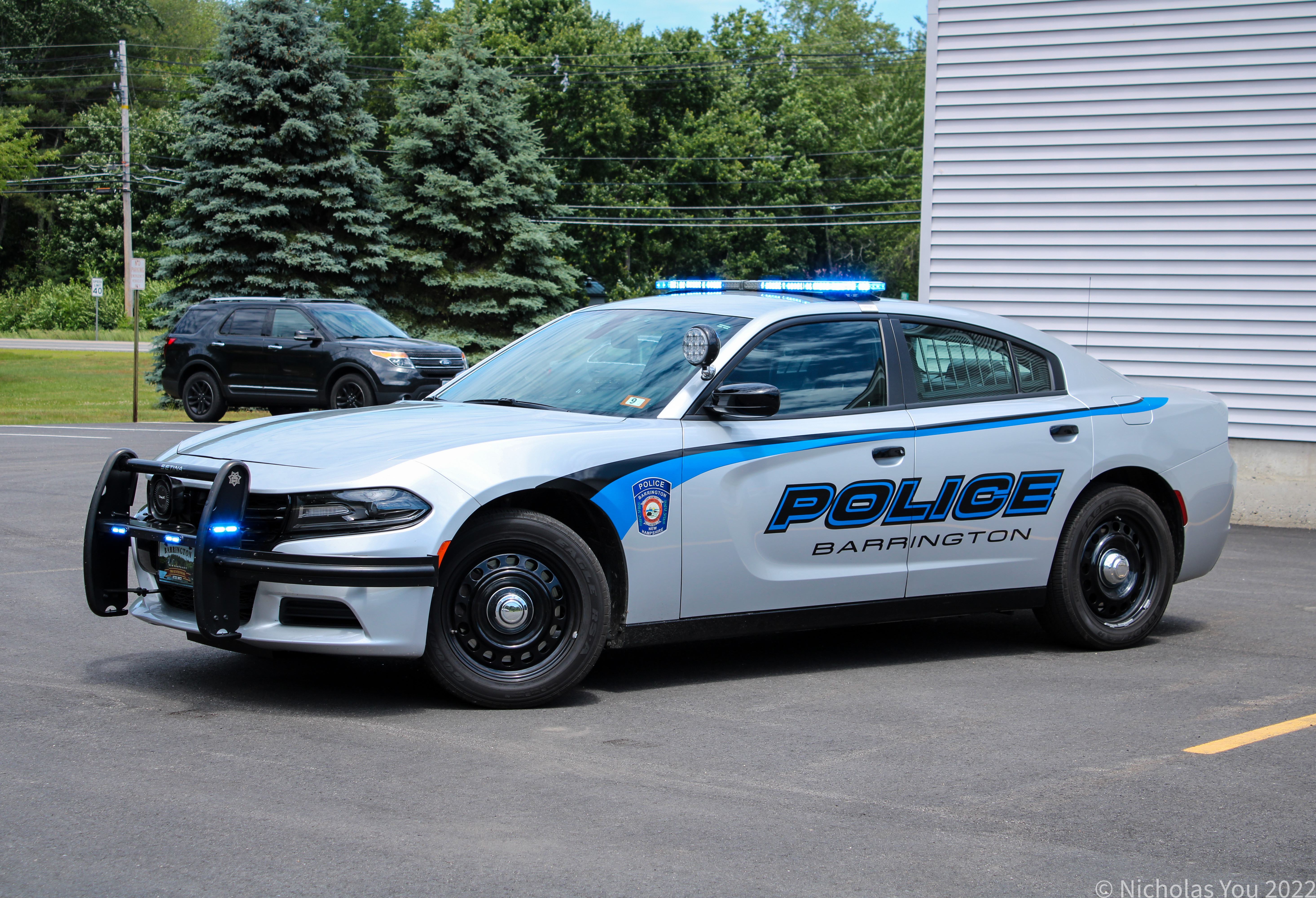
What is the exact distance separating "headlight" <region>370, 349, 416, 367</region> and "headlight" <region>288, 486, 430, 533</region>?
15.4 meters

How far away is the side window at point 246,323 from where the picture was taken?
21.3 meters

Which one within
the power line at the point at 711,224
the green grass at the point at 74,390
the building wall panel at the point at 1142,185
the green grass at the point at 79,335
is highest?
the power line at the point at 711,224

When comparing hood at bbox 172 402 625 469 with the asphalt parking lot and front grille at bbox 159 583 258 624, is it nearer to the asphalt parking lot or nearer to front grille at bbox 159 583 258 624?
front grille at bbox 159 583 258 624

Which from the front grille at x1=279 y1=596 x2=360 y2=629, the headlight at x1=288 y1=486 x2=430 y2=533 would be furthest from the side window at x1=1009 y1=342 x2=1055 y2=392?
the front grille at x1=279 y1=596 x2=360 y2=629

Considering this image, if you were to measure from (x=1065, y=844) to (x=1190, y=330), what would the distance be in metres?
9.38

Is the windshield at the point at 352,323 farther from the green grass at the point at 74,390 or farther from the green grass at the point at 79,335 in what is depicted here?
the green grass at the point at 79,335

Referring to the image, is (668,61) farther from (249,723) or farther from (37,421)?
(249,723)

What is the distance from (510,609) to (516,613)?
0.10 feet

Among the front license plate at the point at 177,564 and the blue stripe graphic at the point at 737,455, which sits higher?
the blue stripe graphic at the point at 737,455

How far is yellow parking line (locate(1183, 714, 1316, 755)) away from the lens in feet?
16.6

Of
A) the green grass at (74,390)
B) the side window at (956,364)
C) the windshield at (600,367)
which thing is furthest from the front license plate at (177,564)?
the green grass at (74,390)

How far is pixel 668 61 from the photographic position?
62.8m

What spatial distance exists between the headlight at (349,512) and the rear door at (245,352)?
54.9 feet

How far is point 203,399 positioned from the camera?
2178 cm
